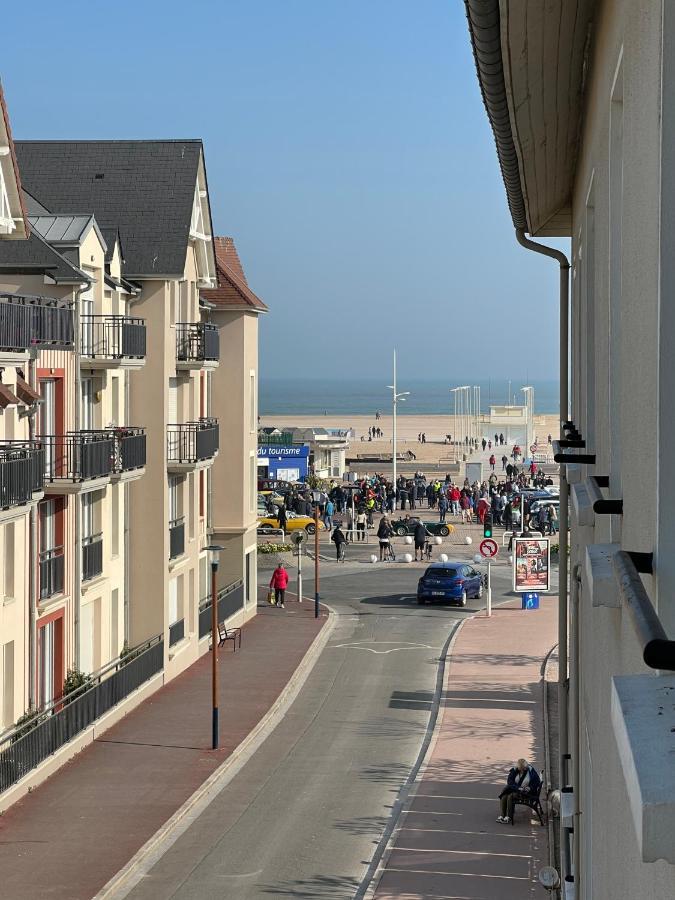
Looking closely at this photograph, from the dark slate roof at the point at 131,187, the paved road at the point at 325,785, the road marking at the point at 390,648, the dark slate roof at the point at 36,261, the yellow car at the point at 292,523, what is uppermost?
the dark slate roof at the point at 131,187

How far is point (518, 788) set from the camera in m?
21.0

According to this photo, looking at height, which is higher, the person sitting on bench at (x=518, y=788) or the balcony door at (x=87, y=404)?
the balcony door at (x=87, y=404)

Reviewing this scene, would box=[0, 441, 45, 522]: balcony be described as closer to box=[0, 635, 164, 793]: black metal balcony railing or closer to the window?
box=[0, 635, 164, 793]: black metal balcony railing

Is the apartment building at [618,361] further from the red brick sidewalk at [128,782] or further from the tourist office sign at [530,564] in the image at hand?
the tourist office sign at [530,564]

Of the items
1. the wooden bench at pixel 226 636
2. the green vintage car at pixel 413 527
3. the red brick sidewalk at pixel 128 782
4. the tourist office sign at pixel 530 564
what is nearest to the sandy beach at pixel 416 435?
the green vintage car at pixel 413 527

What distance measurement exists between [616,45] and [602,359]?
5.84 feet

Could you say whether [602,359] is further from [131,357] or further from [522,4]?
[131,357]

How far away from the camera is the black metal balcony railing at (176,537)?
34.1 meters

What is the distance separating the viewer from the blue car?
44219 mm

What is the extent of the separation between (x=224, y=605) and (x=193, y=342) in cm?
770

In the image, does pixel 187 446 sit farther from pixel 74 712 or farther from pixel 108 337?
pixel 74 712

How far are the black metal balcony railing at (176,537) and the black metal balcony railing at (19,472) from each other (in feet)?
36.5

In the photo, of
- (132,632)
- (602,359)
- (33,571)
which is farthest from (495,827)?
(602,359)

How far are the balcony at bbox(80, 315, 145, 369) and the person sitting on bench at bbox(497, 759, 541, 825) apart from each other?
41.0 feet
